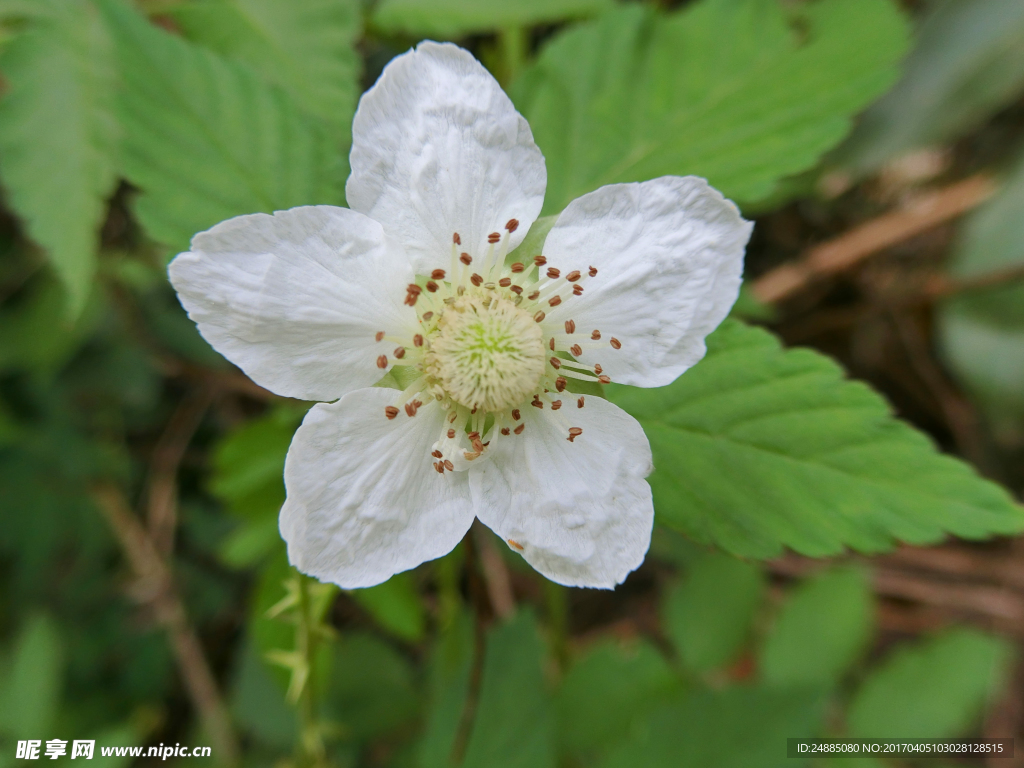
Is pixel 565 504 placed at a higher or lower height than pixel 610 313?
lower

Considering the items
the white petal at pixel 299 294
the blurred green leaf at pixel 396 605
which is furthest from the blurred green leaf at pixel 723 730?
the white petal at pixel 299 294

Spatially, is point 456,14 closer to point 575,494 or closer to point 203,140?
point 203,140

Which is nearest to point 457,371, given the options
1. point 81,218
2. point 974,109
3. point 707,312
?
point 707,312

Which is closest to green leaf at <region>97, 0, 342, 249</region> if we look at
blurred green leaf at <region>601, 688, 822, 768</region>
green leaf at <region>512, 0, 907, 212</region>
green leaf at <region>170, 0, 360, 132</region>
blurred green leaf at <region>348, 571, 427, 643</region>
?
green leaf at <region>170, 0, 360, 132</region>

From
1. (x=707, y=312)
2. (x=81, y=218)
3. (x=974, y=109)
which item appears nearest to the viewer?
(x=707, y=312)

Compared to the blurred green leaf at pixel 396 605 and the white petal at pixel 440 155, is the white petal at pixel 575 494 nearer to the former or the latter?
the white petal at pixel 440 155

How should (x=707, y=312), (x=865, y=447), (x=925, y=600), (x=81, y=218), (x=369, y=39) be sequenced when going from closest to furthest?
(x=707, y=312), (x=865, y=447), (x=81, y=218), (x=369, y=39), (x=925, y=600)

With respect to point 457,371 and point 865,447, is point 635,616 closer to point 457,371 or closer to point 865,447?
point 865,447
